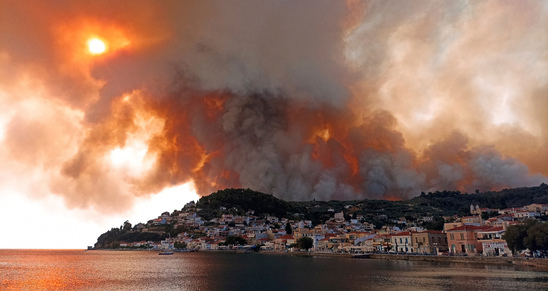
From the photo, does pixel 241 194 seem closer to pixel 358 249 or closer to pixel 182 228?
pixel 182 228

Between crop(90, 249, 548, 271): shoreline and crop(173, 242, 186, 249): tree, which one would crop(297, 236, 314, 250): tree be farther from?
crop(173, 242, 186, 249): tree

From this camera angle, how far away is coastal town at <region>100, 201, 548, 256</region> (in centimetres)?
4947

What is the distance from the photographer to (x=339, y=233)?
84.8 meters

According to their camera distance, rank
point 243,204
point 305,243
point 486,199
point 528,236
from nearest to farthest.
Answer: point 528,236 → point 305,243 → point 486,199 → point 243,204

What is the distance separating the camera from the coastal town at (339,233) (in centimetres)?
4947

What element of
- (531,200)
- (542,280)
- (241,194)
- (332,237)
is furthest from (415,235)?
(241,194)

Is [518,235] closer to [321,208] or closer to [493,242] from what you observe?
[493,242]

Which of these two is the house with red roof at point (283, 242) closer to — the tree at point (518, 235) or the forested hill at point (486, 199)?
the tree at point (518, 235)

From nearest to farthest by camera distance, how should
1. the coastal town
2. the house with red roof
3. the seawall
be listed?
the seawall < the coastal town < the house with red roof

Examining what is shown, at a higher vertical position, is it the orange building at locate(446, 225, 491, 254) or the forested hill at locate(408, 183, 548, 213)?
the forested hill at locate(408, 183, 548, 213)

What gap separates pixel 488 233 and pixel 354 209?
91069 mm

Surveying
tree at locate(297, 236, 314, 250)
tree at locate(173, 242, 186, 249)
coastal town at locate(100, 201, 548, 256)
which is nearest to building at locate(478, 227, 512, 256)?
coastal town at locate(100, 201, 548, 256)

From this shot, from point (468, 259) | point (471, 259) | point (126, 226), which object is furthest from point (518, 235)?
point (126, 226)

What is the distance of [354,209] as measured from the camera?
137125 millimetres
